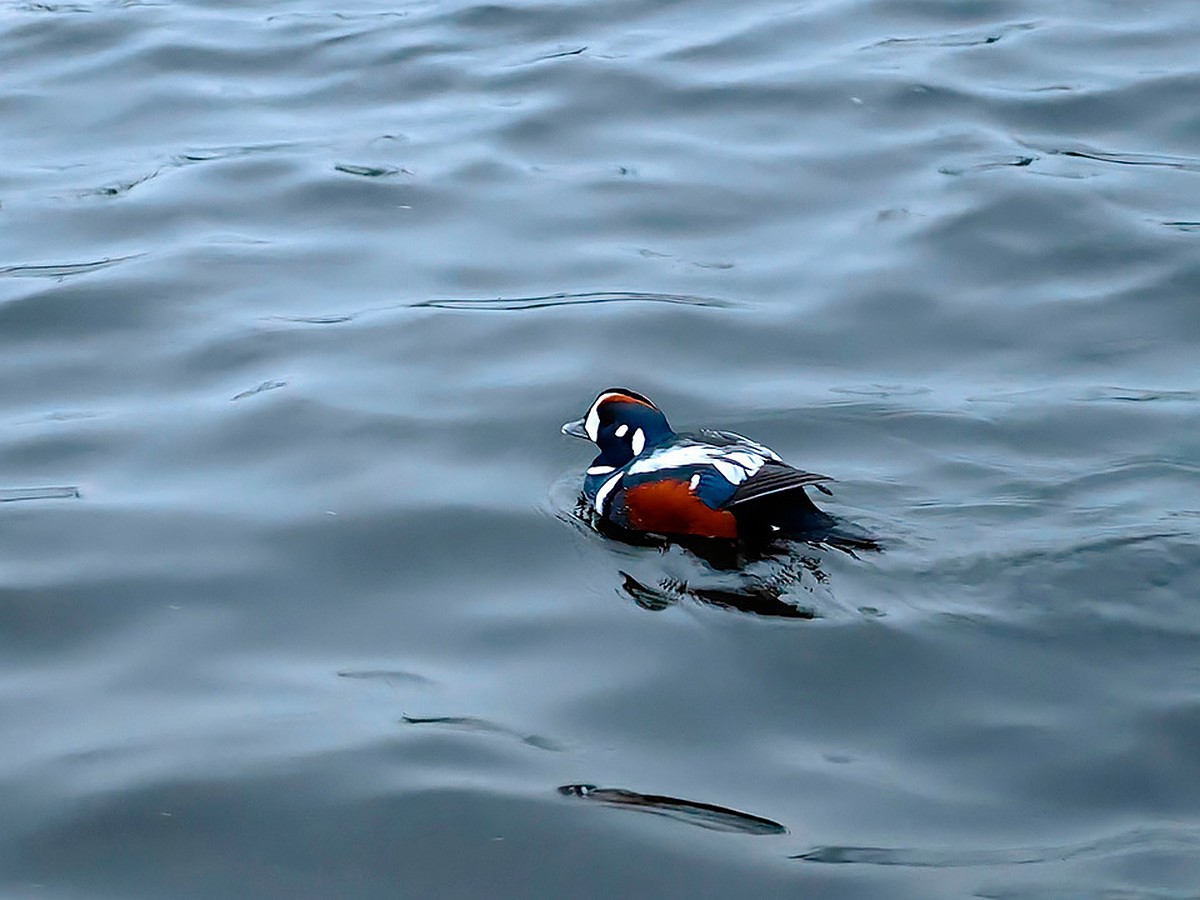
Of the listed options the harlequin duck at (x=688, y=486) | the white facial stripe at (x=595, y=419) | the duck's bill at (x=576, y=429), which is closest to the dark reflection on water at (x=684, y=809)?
the harlequin duck at (x=688, y=486)

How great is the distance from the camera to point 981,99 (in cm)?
1231

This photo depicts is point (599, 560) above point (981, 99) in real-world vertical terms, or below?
below

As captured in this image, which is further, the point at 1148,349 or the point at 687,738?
the point at 1148,349

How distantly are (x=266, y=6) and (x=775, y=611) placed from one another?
1024 cm

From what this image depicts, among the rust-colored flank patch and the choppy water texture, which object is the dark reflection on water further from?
the rust-colored flank patch

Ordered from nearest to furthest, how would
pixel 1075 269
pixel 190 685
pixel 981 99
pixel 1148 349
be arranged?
pixel 190 685
pixel 1148 349
pixel 1075 269
pixel 981 99

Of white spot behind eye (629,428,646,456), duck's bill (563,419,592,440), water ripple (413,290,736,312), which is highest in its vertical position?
water ripple (413,290,736,312)

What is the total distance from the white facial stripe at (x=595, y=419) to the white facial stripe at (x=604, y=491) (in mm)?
299

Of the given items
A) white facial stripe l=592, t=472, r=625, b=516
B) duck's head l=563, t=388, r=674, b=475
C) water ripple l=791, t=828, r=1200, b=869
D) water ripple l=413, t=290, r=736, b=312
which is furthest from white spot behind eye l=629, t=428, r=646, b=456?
water ripple l=791, t=828, r=1200, b=869

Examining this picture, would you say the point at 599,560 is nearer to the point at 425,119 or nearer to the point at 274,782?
the point at 274,782

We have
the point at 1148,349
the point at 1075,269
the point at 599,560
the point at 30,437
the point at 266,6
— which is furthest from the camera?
the point at 266,6

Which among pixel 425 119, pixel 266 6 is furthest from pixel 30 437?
pixel 266 6

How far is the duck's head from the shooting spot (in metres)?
8.09

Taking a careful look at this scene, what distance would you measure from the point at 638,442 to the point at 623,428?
0.12 m
